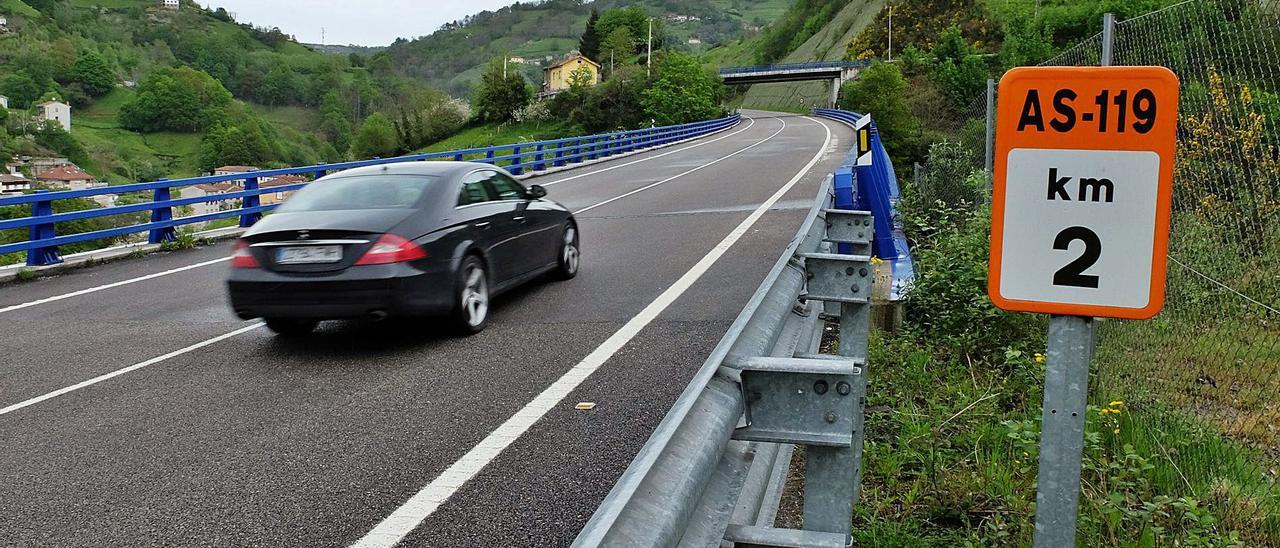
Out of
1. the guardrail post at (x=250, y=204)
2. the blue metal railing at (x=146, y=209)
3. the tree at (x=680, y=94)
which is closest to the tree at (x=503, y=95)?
the tree at (x=680, y=94)

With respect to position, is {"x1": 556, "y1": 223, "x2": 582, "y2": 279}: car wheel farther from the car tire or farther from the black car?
the black car

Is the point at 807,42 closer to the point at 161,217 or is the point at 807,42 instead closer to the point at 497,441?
the point at 161,217

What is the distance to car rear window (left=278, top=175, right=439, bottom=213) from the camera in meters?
8.78

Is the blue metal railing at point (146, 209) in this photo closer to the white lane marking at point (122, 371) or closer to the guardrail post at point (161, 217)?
the guardrail post at point (161, 217)

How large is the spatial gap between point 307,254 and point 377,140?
151 m

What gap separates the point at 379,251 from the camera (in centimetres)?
820

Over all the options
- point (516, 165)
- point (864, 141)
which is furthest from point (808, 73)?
point (864, 141)

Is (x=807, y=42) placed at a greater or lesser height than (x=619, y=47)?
greater

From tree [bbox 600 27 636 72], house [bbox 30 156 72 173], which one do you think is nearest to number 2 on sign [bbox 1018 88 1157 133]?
house [bbox 30 156 72 173]

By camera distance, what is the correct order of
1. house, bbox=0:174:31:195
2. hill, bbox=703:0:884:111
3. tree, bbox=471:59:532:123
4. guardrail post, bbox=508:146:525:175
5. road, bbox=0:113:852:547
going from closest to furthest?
1. road, bbox=0:113:852:547
2. guardrail post, bbox=508:146:525:175
3. house, bbox=0:174:31:195
4. tree, bbox=471:59:532:123
5. hill, bbox=703:0:884:111

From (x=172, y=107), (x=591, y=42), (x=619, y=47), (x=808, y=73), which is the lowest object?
(x=172, y=107)

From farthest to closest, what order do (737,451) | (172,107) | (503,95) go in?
(172,107), (503,95), (737,451)

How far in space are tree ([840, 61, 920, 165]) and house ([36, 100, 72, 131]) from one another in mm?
124030

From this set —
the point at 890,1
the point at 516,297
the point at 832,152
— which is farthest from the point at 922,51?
the point at 516,297
